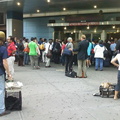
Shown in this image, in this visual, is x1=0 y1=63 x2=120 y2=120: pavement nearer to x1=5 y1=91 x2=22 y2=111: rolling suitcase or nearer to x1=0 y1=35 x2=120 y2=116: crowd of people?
x1=5 y1=91 x2=22 y2=111: rolling suitcase

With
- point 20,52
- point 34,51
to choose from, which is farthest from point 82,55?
point 20,52

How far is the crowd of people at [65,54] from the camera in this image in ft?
21.7

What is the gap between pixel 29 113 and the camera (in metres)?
5.46

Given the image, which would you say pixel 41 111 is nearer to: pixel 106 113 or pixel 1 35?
pixel 106 113

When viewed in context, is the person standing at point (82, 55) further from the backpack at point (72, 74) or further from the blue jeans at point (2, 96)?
the blue jeans at point (2, 96)

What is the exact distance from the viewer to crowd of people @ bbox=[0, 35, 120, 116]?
661 cm

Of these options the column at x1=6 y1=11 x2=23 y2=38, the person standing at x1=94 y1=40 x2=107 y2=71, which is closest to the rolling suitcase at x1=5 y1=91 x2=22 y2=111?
the person standing at x1=94 y1=40 x2=107 y2=71

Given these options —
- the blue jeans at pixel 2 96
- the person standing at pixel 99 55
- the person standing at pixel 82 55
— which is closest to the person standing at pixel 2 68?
the blue jeans at pixel 2 96

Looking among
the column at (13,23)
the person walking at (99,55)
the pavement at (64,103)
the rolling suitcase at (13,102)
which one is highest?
the column at (13,23)

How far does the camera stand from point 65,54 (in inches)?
427

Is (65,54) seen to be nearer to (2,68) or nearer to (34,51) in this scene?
(34,51)

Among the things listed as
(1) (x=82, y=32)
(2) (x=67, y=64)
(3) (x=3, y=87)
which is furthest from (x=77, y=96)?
(1) (x=82, y=32)

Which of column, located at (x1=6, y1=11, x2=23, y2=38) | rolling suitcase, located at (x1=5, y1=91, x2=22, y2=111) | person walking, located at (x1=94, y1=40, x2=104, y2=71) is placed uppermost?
column, located at (x1=6, y1=11, x2=23, y2=38)

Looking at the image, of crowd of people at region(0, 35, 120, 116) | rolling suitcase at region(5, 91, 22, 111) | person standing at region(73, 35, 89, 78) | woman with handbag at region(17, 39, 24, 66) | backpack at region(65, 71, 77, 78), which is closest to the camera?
rolling suitcase at region(5, 91, 22, 111)
